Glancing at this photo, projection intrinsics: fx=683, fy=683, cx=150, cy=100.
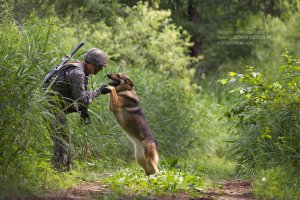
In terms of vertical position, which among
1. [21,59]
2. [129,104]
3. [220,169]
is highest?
[21,59]

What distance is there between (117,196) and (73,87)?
6.67 ft

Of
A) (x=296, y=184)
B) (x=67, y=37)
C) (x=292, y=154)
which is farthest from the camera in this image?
(x=67, y=37)

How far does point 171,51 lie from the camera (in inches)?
700

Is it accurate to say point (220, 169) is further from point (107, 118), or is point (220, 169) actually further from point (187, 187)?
point (187, 187)

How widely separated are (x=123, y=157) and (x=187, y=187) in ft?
13.7

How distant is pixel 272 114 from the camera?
34.1 feet

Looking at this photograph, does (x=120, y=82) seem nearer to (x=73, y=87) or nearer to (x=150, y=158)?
(x=73, y=87)

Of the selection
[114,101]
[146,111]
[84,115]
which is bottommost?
[146,111]

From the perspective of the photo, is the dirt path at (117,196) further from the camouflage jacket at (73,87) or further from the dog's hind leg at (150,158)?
the camouflage jacket at (73,87)

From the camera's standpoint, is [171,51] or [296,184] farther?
[171,51]

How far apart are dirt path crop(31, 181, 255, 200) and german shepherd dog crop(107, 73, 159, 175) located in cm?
86

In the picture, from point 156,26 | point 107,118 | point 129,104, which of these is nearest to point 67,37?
point 107,118

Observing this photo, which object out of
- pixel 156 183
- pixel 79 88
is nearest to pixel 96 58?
pixel 79 88

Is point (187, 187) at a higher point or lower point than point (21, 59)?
lower
